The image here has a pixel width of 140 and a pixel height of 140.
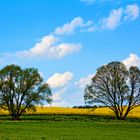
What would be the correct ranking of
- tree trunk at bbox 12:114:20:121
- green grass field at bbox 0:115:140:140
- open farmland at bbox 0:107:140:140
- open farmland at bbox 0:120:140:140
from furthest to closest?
tree trunk at bbox 12:114:20:121, open farmland at bbox 0:107:140:140, green grass field at bbox 0:115:140:140, open farmland at bbox 0:120:140:140

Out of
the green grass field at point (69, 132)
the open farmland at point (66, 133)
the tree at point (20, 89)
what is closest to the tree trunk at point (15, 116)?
the tree at point (20, 89)

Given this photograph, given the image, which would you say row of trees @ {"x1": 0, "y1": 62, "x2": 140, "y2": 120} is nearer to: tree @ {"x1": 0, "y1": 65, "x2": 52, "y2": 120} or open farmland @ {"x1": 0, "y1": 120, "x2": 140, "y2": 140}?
tree @ {"x1": 0, "y1": 65, "x2": 52, "y2": 120}

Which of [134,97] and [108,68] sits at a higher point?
[108,68]

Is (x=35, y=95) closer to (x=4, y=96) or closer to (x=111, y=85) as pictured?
(x=4, y=96)

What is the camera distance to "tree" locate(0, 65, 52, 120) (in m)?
91.6

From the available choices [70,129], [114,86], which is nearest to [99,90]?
[114,86]

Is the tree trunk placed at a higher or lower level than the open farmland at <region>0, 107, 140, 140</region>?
higher

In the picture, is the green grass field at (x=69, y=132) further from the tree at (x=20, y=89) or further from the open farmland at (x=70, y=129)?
the tree at (x=20, y=89)

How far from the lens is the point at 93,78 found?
91812 millimetres

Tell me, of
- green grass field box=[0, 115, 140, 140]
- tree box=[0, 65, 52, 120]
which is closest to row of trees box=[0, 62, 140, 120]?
tree box=[0, 65, 52, 120]

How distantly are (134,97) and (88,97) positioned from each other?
9.00 m

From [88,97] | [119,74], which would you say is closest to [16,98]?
[88,97]

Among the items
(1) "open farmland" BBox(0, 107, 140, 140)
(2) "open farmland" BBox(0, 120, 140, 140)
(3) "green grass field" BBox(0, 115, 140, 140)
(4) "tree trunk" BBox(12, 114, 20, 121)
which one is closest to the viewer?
(2) "open farmland" BBox(0, 120, 140, 140)

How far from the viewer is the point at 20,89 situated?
93125 millimetres
